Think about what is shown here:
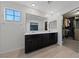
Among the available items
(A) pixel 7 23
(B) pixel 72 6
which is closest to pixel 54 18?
(B) pixel 72 6

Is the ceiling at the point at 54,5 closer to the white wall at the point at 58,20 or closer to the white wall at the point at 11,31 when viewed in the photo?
the white wall at the point at 58,20

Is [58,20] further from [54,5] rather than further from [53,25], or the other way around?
[54,5]

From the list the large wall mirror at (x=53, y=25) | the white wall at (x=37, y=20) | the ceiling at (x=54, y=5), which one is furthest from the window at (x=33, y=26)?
the large wall mirror at (x=53, y=25)

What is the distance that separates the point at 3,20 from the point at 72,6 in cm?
Result: 327

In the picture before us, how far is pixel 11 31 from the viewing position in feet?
13.7

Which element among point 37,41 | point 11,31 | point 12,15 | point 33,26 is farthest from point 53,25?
point 11,31

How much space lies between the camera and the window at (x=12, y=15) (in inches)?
162

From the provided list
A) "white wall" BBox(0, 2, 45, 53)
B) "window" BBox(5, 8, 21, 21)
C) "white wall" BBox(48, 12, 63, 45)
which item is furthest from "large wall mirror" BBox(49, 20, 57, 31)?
"window" BBox(5, 8, 21, 21)

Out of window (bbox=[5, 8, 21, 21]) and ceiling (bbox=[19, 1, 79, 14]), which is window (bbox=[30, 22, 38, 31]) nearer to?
window (bbox=[5, 8, 21, 21])

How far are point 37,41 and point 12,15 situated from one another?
67.6 inches

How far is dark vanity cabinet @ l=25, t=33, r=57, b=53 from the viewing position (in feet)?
12.3

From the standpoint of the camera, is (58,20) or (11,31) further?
(58,20)

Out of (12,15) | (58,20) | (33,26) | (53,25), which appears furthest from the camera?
(53,25)

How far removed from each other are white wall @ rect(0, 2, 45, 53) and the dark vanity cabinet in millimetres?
900
